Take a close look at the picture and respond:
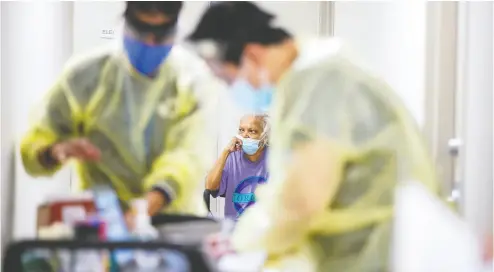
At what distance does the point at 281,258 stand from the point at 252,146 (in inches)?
7.6

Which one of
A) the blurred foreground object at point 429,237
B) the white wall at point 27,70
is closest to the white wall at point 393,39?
the blurred foreground object at point 429,237

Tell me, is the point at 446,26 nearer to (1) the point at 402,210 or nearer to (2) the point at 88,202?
(1) the point at 402,210

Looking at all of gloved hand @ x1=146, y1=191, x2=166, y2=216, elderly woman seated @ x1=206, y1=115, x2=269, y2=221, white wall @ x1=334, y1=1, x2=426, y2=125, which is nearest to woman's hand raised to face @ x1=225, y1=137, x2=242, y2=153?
elderly woman seated @ x1=206, y1=115, x2=269, y2=221

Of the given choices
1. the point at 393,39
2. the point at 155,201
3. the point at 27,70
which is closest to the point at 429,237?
the point at 393,39

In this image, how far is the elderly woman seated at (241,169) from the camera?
2.99 ft

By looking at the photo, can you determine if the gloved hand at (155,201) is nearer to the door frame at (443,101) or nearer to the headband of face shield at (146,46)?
the headband of face shield at (146,46)

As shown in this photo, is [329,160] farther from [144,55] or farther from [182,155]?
[144,55]

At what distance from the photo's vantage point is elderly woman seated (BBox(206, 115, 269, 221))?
91 centimetres

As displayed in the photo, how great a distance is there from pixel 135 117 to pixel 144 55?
10 cm

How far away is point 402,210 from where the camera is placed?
0.85m

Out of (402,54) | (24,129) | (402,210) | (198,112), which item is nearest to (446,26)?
(402,54)

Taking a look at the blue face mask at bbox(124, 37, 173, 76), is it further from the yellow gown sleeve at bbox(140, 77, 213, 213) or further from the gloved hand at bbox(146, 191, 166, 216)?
the gloved hand at bbox(146, 191, 166, 216)

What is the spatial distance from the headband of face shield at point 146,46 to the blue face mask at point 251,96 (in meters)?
0.13

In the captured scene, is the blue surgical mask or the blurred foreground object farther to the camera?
the blue surgical mask
